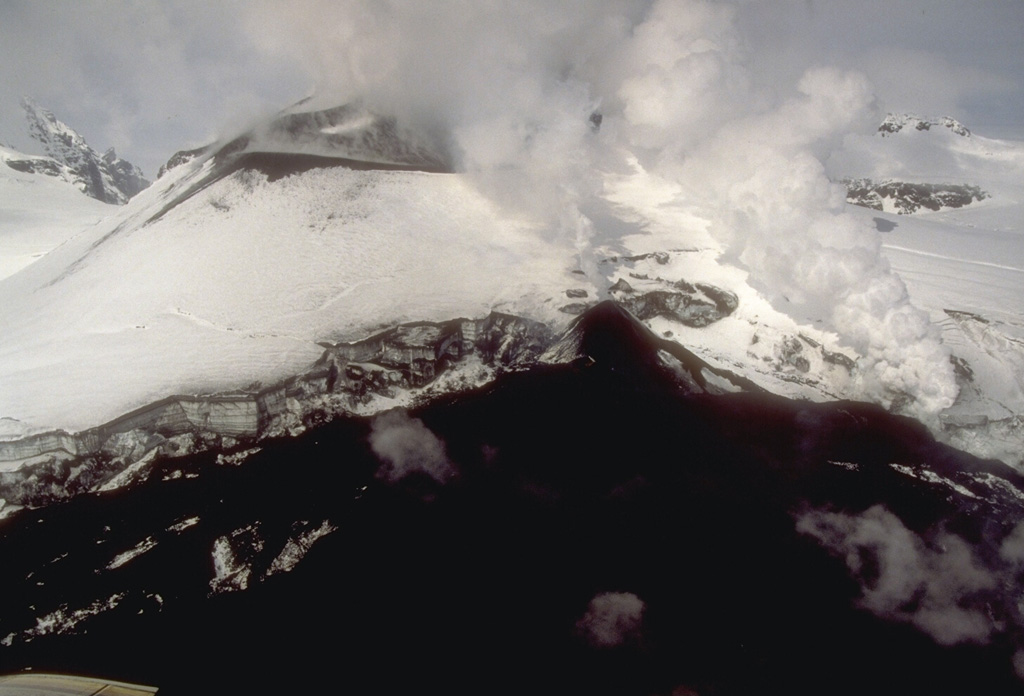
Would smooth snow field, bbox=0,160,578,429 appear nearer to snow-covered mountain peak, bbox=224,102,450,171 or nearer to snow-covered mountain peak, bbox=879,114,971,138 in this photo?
snow-covered mountain peak, bbox=224,102,450,171

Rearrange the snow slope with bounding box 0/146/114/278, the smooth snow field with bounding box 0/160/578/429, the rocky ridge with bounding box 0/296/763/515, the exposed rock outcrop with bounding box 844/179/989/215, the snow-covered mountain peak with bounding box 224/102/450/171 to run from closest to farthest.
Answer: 1. the rocky ridge with bounding box 0/296/763/515
2. the smooth snow field with bounding box 0/160/578/429
3. the snow-covered mountain peak with bounding box 224/102/450/171
4. the snow slope with bounding box 0/146/114/278
5. the exposed rock outcrop with bounding box 844/179/989/215

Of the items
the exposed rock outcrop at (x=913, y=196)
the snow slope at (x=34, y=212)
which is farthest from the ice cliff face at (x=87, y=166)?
the exposed rock outcrop at (x=913, y=196)

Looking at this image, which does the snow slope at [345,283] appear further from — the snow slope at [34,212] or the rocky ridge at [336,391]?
the snow slope at [34,212]

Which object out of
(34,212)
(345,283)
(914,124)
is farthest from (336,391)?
(914,124)

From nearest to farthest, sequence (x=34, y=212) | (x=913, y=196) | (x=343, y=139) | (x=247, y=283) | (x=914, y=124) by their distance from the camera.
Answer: (x=247, y=283) → (x=343, y=139) → (x=34, y=212) → (x=913, y=196) → (x=914, y=124)

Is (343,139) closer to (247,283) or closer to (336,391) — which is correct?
(247,283)

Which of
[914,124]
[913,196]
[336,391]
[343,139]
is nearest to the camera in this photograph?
[336,391]

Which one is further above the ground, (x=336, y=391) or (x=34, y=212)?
(x=336, y=391)

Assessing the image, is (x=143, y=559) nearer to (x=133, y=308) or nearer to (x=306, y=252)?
(x=133, y=308)

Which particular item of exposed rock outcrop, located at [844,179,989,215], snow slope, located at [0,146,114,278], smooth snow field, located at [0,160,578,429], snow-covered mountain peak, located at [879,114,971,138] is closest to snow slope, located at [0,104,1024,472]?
smooth snow field, located at [0,160,578,429]

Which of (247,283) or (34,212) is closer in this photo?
(247,283)
